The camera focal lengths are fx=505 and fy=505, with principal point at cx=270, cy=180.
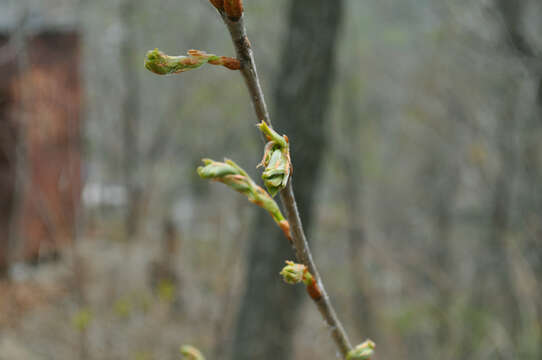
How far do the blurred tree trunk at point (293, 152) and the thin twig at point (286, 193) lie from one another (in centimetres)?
273

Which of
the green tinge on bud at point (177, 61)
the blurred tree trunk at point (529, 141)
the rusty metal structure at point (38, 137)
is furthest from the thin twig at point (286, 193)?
the rusty metal structure at point (38, 137)

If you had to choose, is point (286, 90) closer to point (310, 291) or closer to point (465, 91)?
point (310, 291)

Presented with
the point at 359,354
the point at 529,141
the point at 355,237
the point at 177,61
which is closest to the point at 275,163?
the point at 177,61

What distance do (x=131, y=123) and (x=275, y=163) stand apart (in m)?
11.1

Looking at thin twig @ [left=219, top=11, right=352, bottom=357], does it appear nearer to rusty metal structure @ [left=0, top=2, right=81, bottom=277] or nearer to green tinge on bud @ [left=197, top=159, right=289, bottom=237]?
green tinge on bud @ [left=197, top=159, right=289, bottom=237]

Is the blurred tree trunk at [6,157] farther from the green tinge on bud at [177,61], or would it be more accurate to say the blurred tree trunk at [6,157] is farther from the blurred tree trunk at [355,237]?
the green tinge on bud at [177,61]

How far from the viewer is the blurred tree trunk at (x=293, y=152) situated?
3.65 metres

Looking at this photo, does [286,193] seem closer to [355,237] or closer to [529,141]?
[529,141]

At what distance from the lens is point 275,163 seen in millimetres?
631

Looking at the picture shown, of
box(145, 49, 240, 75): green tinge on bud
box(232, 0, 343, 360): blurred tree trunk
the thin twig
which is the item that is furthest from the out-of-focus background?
box(145, 49, 240, 75): green tinge on bud

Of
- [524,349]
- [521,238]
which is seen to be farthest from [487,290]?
[524,349]

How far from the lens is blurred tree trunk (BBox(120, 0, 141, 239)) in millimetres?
10469

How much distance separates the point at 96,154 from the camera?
15.3m

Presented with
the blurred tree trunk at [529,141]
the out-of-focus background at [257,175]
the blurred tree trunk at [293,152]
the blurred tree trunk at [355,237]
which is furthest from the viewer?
the blurred tree trunk at [355,237]
